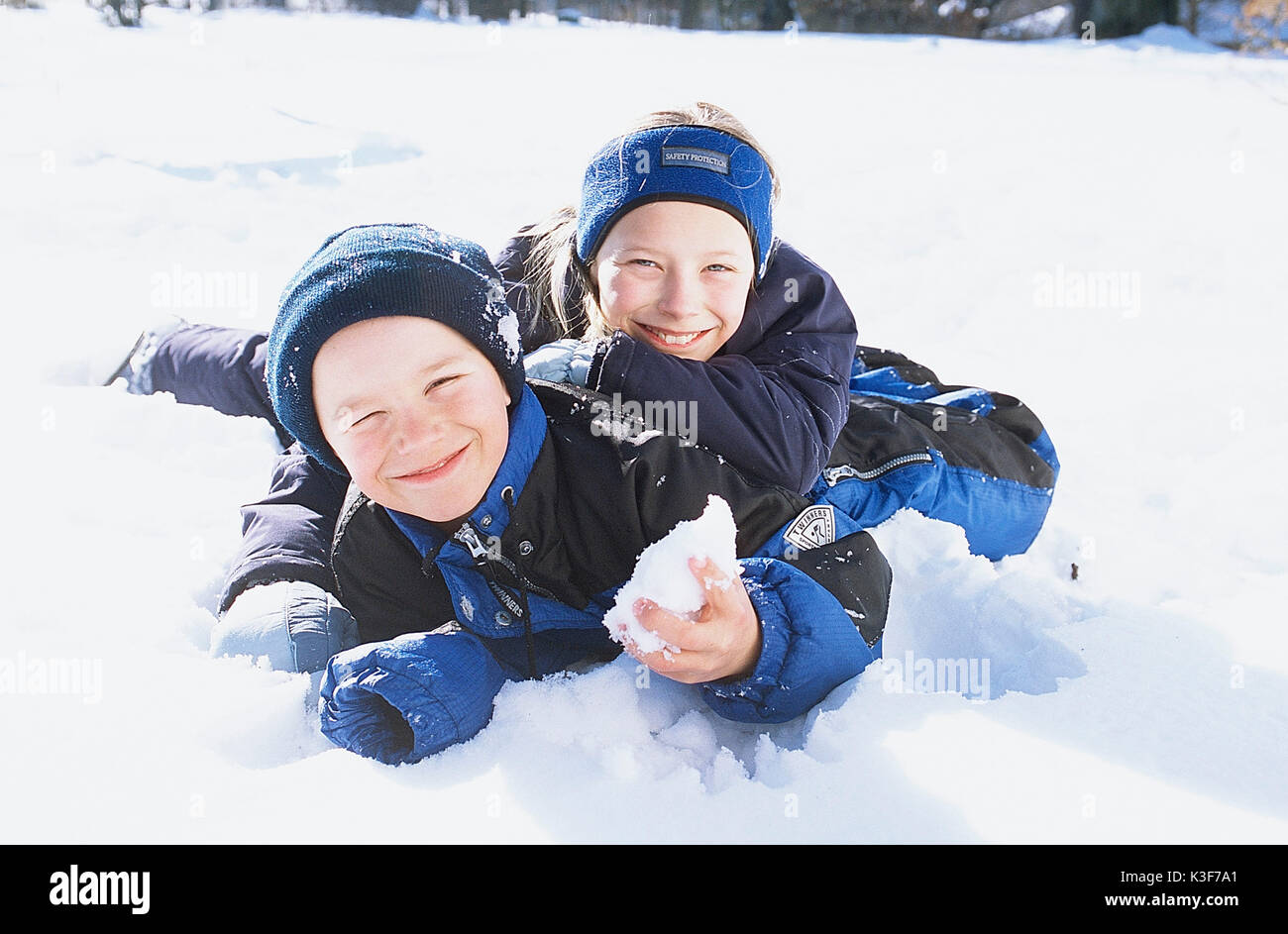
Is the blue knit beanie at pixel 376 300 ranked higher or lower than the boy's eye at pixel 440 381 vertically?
higher

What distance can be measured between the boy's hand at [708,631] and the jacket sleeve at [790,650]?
0.04m

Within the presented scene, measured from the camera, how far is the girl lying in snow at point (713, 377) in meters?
2.01

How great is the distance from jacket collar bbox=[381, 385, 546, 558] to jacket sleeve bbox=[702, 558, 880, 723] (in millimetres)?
429

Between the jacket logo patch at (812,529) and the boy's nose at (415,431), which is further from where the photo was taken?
the jacket logo patch at (812,529)

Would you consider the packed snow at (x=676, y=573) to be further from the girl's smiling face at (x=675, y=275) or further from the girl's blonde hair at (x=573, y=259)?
the girl's blonde hair at (x=573, y=259)

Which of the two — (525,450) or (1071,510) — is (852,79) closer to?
(1071,510)

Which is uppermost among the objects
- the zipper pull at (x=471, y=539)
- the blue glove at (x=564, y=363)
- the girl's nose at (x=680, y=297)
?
the girl's nose at (x=680, y=297)

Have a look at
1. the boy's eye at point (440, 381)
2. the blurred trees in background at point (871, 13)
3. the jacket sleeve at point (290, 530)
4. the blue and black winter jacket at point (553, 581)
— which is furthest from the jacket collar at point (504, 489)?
the blurred trees in background at point (871, 13)

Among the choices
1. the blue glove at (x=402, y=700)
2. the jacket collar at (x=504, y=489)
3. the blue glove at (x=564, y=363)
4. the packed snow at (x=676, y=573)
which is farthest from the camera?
the blue glove at (x=564, y=363)

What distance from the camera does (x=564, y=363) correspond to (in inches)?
82.0

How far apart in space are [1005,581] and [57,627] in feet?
6.09

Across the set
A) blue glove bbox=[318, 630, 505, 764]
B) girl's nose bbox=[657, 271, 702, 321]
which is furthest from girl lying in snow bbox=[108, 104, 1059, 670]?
blue glove bbox=[318, 630, 505, 764]

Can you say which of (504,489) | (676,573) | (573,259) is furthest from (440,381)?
(573,259)

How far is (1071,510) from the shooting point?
2816mm
